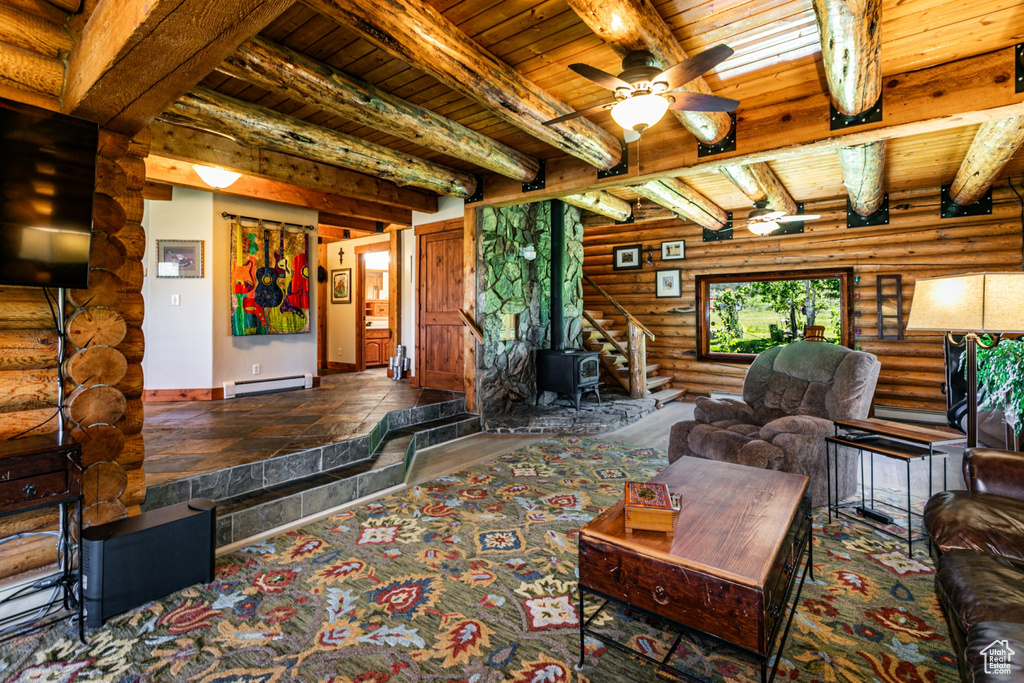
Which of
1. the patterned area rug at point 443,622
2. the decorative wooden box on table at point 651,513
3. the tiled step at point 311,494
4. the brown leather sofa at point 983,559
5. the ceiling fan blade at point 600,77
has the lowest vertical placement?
the patterned area rug at point 443,622

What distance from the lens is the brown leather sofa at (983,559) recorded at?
4.16 ft

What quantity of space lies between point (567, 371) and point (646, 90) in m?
3.88

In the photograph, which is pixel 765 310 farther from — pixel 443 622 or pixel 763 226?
pixel 443 622

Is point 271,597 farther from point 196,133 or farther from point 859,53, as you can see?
point 859,53

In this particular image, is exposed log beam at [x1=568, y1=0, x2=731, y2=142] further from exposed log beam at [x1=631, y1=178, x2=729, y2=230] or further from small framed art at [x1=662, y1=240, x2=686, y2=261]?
small framed art at [x1=662, y1=240, x2=686, y2=261]

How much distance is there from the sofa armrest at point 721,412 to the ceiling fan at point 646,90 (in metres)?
2.31

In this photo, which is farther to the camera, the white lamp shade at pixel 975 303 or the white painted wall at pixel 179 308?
the white painted wall at pixel 179 308

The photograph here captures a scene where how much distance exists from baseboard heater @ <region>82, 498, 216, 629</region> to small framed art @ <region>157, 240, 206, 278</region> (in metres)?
3.73

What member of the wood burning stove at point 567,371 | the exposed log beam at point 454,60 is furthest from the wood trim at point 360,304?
the exposed log beam at point 454,60

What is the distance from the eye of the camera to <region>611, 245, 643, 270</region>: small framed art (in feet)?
27.6

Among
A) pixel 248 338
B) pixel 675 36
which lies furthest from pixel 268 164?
pixel 675 36

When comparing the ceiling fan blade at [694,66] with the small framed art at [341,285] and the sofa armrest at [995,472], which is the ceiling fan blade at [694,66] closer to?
the sofa armrest at [995,472]

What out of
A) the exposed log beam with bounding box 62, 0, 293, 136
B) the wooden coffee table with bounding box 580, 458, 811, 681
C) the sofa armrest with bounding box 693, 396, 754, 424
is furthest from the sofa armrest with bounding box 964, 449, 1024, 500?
the exposed log beam with bounding box 62, 0, 293, 136

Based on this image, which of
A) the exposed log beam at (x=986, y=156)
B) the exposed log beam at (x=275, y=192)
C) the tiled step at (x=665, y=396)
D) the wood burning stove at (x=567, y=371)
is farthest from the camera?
the tiled step at (x=665, y=396)
